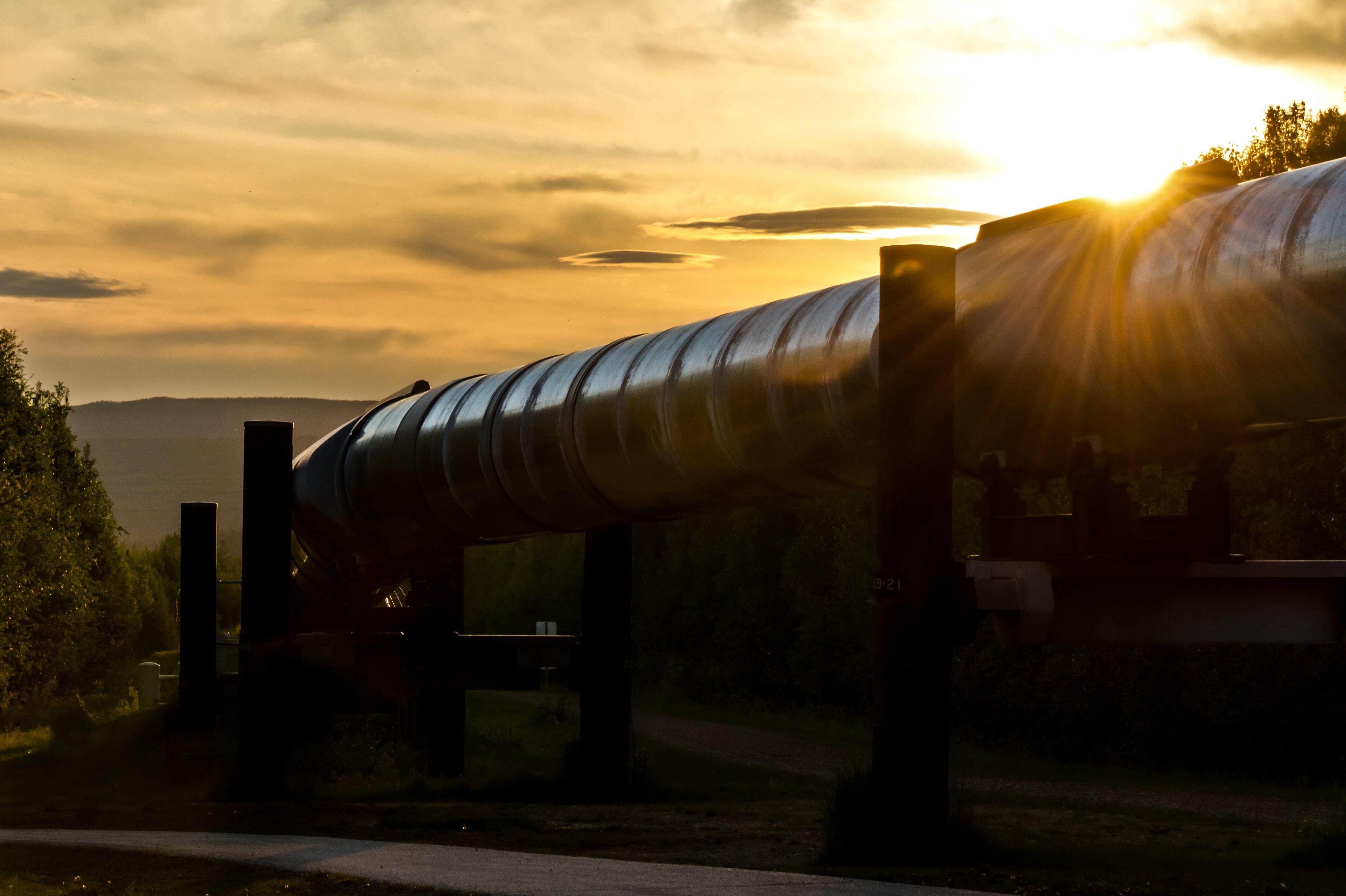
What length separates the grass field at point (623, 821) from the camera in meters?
9.31

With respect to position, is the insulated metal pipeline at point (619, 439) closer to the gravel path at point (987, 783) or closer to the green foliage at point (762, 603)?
the gravel path at point (987, 783)

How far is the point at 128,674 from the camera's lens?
58.9 meters

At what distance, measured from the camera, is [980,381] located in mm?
7871

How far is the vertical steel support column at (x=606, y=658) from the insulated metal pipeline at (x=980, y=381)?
43.3 inches

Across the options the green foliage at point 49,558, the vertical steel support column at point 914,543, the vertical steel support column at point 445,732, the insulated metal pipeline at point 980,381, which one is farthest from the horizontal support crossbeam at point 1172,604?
the green foliage at point 49,558

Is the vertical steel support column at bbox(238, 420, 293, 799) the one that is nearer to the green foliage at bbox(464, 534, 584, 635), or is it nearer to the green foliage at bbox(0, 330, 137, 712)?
the green foliage at bbox(0, 330, 137, 712)

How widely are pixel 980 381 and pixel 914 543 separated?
1011 millimetres

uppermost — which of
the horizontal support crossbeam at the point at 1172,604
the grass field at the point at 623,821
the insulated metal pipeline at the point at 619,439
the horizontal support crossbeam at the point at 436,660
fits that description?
the insulated metal pipeline at the point at 619,439

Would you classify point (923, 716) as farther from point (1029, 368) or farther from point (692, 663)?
point (692, 663)

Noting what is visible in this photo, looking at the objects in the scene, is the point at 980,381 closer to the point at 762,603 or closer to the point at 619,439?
the point at 619,439

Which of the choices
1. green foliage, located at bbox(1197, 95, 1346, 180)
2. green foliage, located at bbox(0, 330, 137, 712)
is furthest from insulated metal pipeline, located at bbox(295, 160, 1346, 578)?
green foliage, located at bbox(0, 330, 137, 712)

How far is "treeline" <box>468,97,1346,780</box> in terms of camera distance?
2312 centimetres

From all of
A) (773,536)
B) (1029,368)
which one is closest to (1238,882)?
(1029,368)

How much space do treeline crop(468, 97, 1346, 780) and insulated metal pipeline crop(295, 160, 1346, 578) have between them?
15.5ft
